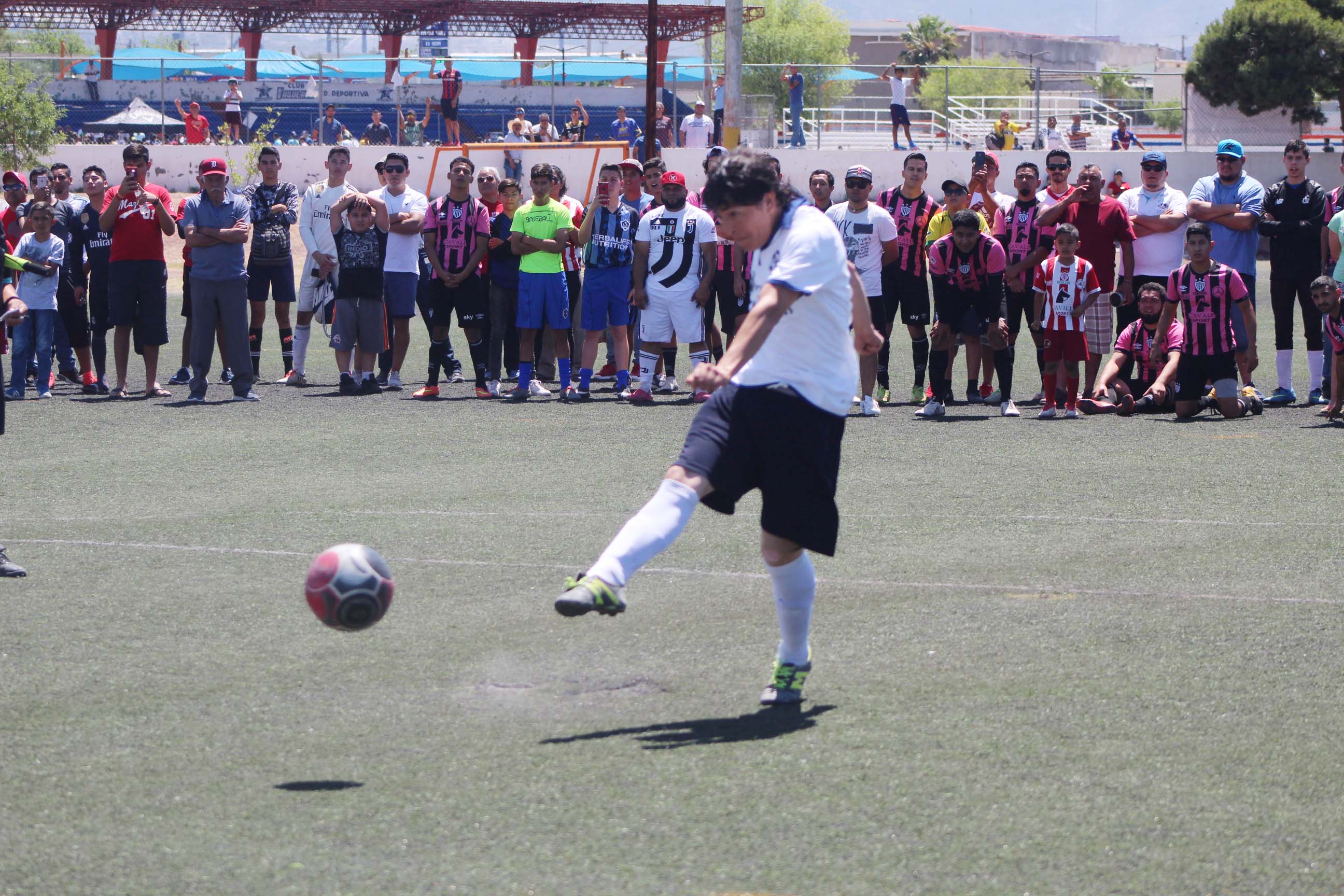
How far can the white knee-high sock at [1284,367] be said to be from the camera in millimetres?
13312

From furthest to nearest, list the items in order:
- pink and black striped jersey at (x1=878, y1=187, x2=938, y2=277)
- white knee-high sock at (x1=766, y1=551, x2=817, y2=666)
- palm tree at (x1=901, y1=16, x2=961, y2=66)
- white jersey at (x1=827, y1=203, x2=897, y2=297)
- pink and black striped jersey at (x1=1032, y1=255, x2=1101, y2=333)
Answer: palm tree at (x1=901, y1=16, x2=961, y2=66) < pink and black striped jersey at (x1=878, y1=187, x2=938, y2=277) < white jersey at (x1=827, y1=203, x2=897, y2=297) < pink and black striped jersey at (x1=1032, y1=255, x2=1101, y2=333) < white knee-high sock at (x1=766, y1=551, x2=817, y2=666)

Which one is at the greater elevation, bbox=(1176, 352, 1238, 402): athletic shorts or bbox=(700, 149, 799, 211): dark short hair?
bbox=(700, 149, 799, 211): dark short hair

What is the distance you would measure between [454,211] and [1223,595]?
29.5ft

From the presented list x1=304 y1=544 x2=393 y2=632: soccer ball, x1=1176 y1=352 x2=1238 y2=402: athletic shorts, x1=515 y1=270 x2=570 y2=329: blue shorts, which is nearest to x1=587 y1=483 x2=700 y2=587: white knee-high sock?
x1=304 y1=544 x2=393 y2=632: soccer ball

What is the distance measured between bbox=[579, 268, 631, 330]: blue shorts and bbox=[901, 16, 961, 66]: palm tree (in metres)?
97.4

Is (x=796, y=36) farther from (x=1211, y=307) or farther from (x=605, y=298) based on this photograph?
(x=1211, y=307)

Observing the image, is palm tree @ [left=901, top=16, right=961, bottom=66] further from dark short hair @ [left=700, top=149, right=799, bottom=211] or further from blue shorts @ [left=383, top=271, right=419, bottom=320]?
dark short hair @ [left=700, top=149, right=799, bottom=211]

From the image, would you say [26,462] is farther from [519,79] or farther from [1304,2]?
[1304,2]

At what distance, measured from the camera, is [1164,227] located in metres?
13.4

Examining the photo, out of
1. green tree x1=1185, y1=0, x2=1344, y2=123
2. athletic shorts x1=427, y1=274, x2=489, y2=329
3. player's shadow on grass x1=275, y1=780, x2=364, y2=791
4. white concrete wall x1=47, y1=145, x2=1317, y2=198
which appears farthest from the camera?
green tree x1=1185, y1=0, x2=1344, y2=123

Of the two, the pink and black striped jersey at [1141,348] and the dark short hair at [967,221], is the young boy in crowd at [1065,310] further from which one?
the dark short hair at [967,221]

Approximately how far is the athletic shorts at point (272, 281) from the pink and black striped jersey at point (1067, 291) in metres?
6.94

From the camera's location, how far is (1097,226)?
1335cm

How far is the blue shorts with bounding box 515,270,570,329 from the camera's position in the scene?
13.7 m
